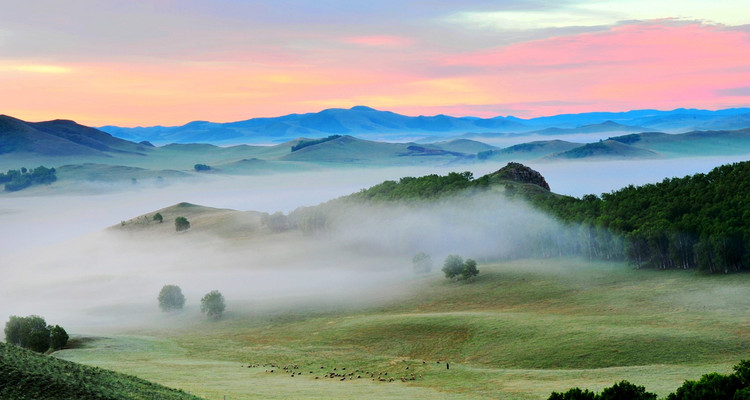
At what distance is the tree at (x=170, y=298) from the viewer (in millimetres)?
148875

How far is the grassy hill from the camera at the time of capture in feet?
172

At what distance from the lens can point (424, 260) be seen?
6880 inches

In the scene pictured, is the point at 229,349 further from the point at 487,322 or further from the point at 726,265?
the point at 726,265

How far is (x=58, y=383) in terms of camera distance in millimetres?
53844

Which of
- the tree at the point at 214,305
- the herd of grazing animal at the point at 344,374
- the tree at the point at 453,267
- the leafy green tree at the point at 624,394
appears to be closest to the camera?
the leafy green tree at the point at 624,394

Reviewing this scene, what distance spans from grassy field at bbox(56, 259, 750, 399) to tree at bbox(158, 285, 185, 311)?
9861mm

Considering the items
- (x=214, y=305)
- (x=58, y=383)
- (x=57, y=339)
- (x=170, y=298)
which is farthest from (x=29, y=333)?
(x=58, y=383)

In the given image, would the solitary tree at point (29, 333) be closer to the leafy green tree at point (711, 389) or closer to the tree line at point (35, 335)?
the tree line at point (35, 335)

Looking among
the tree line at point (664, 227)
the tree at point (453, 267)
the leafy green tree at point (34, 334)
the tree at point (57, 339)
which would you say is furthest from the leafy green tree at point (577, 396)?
the tree at point (453, 267)

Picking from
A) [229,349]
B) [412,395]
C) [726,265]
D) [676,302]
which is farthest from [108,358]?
[726,265]

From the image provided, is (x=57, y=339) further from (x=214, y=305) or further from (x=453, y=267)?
(x=453, y=267)

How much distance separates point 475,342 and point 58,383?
192 ft

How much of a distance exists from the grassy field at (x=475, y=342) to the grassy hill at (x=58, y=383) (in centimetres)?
821

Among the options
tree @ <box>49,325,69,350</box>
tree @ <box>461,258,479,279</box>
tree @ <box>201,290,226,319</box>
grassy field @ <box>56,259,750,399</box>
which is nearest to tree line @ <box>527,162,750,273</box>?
grassy field @ <box>56,259,750,399</box>
